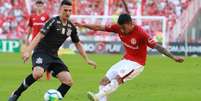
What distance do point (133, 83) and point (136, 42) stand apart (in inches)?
271

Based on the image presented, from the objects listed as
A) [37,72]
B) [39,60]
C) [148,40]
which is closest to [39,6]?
[39,60]

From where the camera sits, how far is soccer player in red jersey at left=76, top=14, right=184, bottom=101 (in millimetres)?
13195

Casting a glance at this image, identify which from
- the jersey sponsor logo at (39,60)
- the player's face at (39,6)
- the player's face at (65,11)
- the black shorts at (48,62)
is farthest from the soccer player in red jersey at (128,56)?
the player's face at (39,6)

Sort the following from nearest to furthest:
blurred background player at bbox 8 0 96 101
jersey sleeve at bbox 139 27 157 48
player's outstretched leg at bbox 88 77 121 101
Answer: player's outstretched leg at bbox 88 77 121 101 < jersey sleeve at bbox 139 27 157 48 < blurred background player at bbox 8 0 96 101

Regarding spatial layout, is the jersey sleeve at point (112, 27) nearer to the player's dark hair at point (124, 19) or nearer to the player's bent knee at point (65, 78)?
the player's dark hair at point (124, 19)

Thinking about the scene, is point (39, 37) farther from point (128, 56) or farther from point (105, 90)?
point (128, 56)

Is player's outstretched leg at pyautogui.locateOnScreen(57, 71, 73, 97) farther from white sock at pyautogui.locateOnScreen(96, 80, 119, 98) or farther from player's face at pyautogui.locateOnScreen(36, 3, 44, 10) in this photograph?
player's face at pyautogui.locateOnScreen(36, 3, 44, 10)

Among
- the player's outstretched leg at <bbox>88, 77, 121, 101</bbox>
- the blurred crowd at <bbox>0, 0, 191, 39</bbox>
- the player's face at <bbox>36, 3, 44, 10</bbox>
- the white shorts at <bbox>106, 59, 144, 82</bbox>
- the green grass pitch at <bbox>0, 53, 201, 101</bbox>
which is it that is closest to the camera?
the player's outstretched leg at <bbox>88, 77, 121, 101</bbox>

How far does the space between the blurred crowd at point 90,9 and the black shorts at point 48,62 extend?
27.3 meters

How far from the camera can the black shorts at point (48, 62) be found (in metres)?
13.8

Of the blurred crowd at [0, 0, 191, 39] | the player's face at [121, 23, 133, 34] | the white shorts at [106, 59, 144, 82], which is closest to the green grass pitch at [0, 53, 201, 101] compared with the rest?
the white shorts at [106, 59, 144, 82]

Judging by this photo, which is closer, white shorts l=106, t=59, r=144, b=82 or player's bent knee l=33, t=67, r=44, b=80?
white shorts l=106, t=59, r=144, b=82

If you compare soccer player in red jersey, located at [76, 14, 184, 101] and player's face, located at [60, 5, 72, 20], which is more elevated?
player's face, located at [60, 5, 72, 20]

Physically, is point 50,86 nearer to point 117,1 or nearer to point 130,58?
point 130,58
